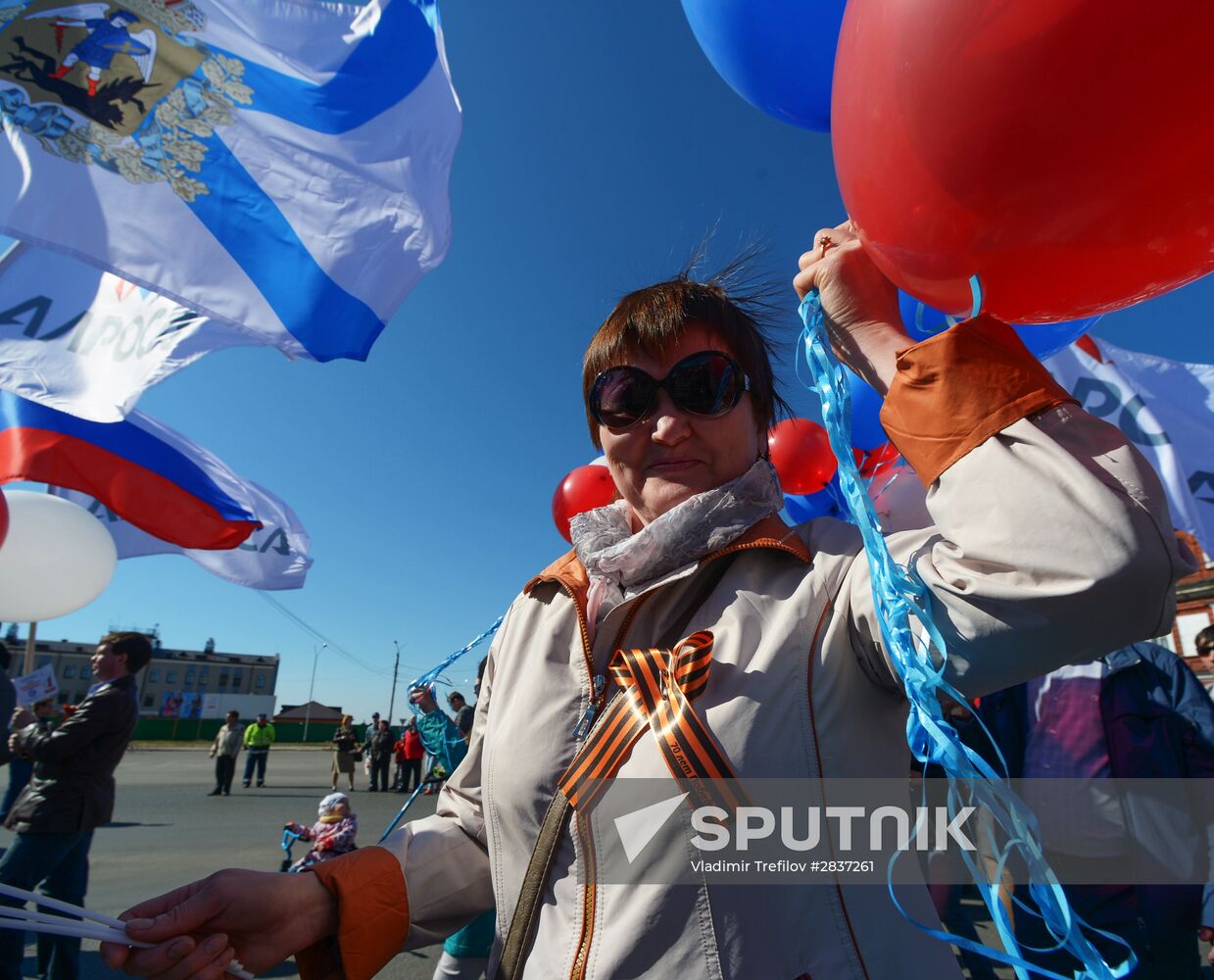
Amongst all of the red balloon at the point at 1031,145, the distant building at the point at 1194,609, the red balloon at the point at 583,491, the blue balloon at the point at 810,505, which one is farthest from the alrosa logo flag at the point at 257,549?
the distant building at the point at 1194,609

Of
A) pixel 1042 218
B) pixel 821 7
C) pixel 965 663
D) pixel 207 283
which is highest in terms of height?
pixel 207 283

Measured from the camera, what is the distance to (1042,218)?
0.84 meters

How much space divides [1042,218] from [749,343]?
65cm

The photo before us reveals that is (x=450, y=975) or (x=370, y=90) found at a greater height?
(x=370, y=90)

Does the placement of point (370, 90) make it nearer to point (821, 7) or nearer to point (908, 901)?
point (821, 7)

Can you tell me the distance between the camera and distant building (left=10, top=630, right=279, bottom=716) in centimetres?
5778

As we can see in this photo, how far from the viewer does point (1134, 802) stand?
2777mm

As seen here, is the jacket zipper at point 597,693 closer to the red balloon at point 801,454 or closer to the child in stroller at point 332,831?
the red balloon at point 801,454

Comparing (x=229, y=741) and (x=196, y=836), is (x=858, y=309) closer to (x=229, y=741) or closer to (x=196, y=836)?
(x=196, y=836)

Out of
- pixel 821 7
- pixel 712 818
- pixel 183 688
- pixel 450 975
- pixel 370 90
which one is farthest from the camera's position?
pixel 183 688

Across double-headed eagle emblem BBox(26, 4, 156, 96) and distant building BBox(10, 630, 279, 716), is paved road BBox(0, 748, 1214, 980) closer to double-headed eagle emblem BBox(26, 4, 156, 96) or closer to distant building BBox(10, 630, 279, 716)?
double-headed eagle emblem BBox(26, 4, 156, 96)

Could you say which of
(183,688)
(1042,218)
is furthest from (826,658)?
(183,688)

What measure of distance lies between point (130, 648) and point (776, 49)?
197 inches

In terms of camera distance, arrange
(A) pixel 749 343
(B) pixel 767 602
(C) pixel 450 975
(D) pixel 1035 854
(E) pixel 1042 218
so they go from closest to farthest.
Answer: (D) pixel 1035 854, (E) pixel 1042 218, (B) pixel 767 602, (A) pixel 749 343, (C) pixel 450 975
